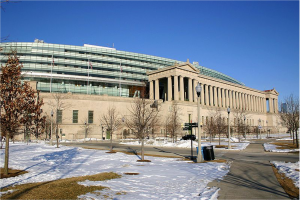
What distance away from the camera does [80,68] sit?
281 ft

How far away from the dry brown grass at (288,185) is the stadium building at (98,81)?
52118mm

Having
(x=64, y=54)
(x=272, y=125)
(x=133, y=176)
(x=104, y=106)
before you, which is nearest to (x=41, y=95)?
(x=104, y=106)

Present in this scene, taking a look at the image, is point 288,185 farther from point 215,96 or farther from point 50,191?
point 215,96

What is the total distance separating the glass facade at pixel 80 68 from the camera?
80.2 m

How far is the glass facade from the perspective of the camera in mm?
80250

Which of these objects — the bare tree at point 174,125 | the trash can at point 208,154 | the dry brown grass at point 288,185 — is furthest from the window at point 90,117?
the dry brown grass at point 288,185

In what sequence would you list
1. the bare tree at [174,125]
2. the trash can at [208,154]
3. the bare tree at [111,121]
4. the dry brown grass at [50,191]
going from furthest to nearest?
the bare tree at [174,125]
the bare tree at [111,121]
the trash can at [208,154]
the dry brown grass at [50,191]

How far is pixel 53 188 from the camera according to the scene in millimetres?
9641

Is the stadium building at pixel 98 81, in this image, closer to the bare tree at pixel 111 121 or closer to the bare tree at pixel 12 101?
the bare tree at pixel 111 121

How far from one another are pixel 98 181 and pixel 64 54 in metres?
82.3

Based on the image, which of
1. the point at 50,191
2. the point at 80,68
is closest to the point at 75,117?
the point at 80,68

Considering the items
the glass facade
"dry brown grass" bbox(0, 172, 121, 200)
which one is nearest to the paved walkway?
"dry brown grass" bbox(0, 172, 121, 200)

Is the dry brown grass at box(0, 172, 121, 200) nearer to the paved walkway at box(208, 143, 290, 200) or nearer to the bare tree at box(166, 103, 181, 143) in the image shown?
the paved walkway at box(208, 143, 290, 200)

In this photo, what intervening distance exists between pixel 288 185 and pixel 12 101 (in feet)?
47.0
